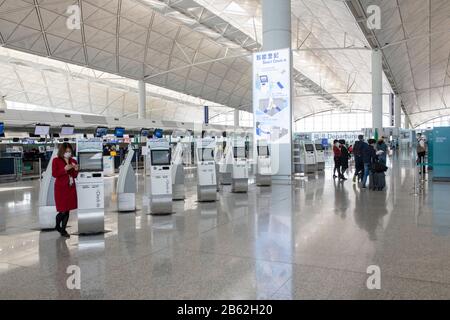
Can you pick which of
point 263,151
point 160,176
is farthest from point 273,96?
point 160,176

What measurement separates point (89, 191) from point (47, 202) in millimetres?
1152

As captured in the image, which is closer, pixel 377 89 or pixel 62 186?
pixel 62 186

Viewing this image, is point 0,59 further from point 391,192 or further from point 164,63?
point 391,192

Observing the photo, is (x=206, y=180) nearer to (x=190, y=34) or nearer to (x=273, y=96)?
(x=273, y=96)

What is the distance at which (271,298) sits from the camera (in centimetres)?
358

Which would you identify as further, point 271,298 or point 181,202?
point 181,202

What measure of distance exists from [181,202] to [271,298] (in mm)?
7075

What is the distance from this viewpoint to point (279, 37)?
47.5 feet

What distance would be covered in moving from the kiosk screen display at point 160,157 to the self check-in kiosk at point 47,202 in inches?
80.7

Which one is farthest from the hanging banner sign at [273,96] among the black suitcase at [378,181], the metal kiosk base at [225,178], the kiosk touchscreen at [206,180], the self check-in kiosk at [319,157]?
the self check-in kiosk at [319,157]

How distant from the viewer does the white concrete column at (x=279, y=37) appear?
14398mm

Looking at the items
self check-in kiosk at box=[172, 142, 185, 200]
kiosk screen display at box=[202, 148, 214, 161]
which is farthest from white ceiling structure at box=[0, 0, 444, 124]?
self check-in kiosk at box=[172, 142, 185, 200]
